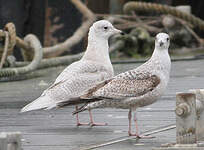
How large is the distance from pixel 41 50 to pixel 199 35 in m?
6.27

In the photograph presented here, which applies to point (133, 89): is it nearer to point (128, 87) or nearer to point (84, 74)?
point (128, 87)

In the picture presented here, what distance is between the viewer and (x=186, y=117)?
6.33 meters

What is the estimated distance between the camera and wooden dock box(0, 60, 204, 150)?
702cm

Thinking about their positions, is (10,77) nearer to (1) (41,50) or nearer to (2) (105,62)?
(1) (41,50)

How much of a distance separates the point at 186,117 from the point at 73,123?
2.23 m

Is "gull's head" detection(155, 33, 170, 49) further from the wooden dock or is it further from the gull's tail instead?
the gull's tail

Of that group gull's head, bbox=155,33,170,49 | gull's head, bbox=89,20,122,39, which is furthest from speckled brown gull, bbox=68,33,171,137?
gull's head, bbox=89,20,122,39

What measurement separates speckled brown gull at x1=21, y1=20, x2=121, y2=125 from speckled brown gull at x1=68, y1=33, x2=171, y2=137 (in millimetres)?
588

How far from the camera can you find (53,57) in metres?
14.4

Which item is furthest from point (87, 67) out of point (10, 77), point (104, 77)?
point (10, 77)

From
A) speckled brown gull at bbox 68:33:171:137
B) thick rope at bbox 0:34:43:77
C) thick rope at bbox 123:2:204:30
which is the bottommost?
speckled brown gull at bbox 68:33:171:137

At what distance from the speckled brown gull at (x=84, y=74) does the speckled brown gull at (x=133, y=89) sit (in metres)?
0.59

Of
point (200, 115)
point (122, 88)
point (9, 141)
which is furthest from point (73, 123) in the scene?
point (9, 141)

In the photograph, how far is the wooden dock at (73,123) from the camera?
23.0ft
